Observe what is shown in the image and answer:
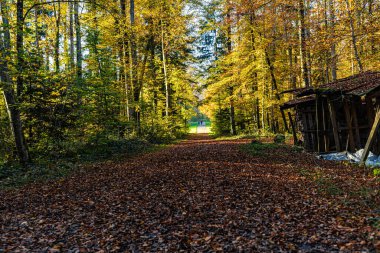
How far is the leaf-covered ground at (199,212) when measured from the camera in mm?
4781

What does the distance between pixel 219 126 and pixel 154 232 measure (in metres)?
31.0

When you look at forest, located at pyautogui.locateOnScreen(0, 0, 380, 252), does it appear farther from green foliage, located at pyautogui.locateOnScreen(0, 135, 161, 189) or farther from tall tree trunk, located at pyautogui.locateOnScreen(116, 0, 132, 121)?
tall tree trunk, located at pyautogui.locateOnScreen(116, 0, 132, 121)

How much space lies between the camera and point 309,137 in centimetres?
1583

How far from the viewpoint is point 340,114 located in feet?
48.4

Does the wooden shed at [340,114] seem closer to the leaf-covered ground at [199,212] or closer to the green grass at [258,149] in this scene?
the green grass at [258,149]

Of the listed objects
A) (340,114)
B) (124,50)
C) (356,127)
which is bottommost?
(356,127)

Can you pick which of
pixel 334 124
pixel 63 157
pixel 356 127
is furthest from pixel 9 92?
pixel 356 127

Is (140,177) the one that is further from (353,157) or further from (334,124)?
(334,124)

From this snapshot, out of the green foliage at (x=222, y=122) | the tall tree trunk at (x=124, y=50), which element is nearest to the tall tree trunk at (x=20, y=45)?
the tall tree trunk at (x=124, y=50)

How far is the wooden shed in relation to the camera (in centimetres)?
1254

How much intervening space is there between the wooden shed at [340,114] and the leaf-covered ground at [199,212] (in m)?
3.43

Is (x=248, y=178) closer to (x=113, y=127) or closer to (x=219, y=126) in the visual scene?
(x=113, y=127)

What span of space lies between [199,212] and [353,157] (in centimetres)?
928

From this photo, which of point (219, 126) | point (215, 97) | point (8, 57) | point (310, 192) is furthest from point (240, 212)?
point (219, 126)
